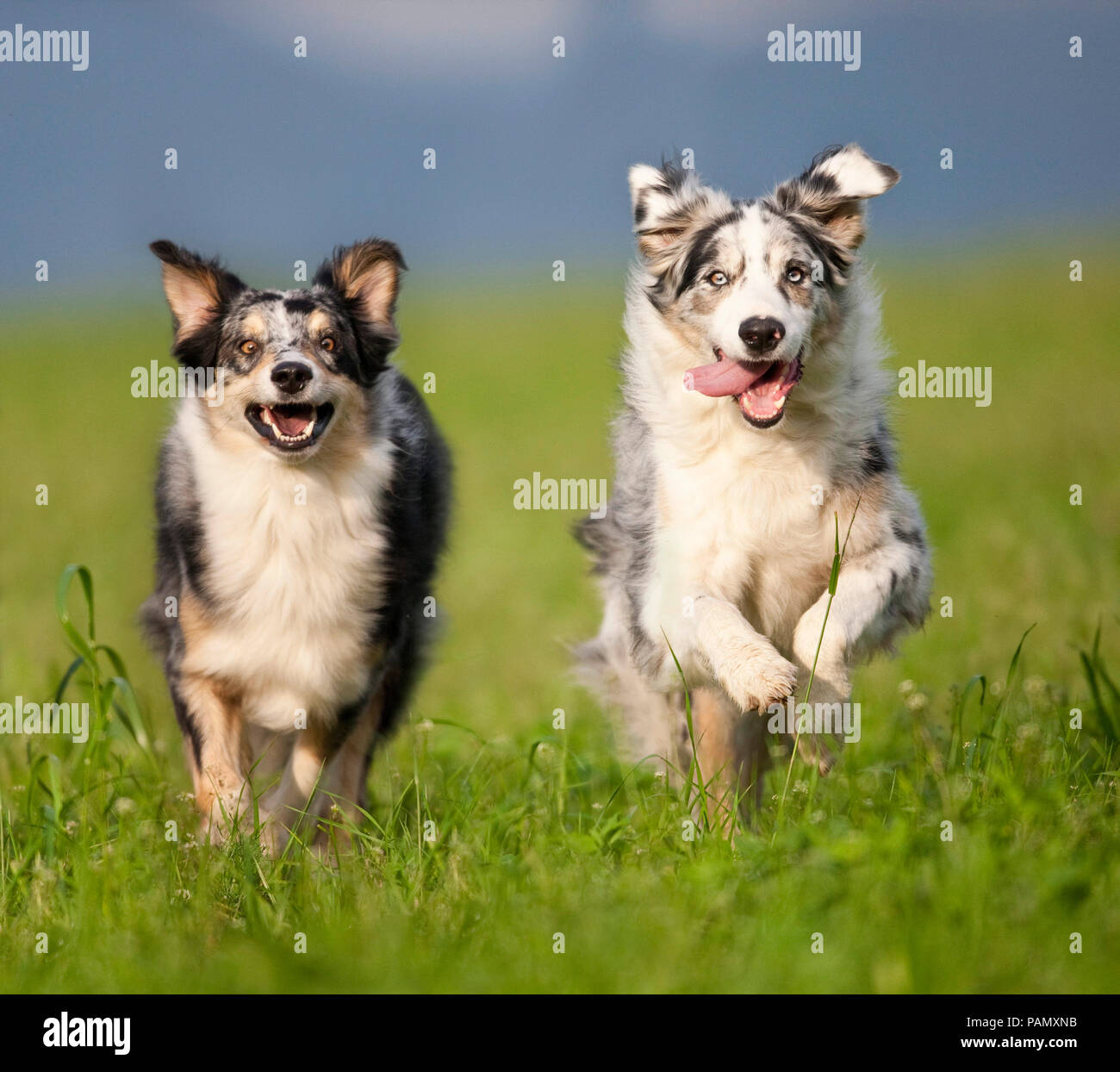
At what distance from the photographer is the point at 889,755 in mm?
5668

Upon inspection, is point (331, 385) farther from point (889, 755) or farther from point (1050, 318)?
point (1050, 318)

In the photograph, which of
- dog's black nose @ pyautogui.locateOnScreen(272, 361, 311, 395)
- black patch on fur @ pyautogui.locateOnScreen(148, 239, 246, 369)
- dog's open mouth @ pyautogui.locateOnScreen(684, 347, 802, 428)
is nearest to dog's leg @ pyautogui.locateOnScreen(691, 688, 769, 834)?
dog's open mouth @ pyautogui.locateOnScreen(684, 347, 802, 428)

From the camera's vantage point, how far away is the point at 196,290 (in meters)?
5.43

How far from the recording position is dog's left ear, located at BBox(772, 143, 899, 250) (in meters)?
5.09

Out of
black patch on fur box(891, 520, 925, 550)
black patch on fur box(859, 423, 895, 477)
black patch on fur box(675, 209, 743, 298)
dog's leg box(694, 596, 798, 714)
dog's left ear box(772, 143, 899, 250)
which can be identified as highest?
dog's left ear box(772, 143, 899, 250)

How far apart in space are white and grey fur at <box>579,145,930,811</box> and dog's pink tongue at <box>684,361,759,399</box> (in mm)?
102

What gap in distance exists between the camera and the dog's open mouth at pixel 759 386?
4758 millimetres

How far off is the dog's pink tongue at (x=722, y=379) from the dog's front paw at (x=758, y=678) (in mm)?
926

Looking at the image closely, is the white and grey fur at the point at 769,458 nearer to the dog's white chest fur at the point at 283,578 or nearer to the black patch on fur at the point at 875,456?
the black patch on fur at the point at 875,456

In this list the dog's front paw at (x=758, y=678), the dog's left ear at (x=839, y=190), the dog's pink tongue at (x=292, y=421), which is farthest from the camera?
the dog's pink tongue at (x=292, y=421)

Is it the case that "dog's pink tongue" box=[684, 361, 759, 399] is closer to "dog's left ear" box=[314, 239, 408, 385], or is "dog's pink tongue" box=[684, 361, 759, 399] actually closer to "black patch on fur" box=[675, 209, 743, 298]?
"black patch on fur" box=[675, 209, 743, 298]

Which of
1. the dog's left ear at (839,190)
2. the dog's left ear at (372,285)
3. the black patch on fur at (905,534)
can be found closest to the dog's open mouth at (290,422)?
the dog's left ear at (372,285)

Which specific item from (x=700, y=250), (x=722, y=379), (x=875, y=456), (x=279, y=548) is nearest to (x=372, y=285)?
(x=279, y=548)

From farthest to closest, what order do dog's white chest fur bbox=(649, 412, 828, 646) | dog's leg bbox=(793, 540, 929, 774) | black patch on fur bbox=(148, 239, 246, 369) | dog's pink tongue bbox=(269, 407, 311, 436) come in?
A: black patch on fur bbox=(148, 239, 246, 369) < dog's pink tongue bbox=(269, 407, 311, 436) < dog's white chest fur bbox=(649, 412, 828, 646) < dog's leg bbox=(793, 540, 929, 774)
